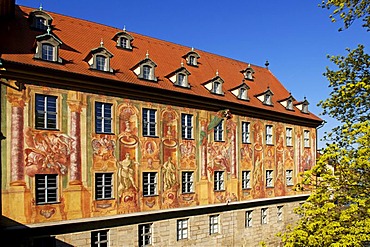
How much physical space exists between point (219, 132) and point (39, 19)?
1166 centimetres

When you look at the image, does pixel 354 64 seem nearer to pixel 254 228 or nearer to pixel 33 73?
pixel 33 73

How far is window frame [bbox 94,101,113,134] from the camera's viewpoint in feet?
57.9

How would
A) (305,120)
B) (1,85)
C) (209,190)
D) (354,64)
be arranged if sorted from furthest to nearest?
(305,120)
(209,190)
(1,85)
(354,64)

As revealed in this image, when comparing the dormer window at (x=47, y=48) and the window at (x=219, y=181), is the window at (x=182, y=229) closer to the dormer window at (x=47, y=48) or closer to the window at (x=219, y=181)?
the window at (x=219, y=181)

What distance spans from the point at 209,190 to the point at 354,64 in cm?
1203

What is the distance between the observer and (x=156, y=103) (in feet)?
65.3

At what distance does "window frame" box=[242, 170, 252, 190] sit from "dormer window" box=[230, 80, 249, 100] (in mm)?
4855

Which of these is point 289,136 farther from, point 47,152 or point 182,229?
point 47,152

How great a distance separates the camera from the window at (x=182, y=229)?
67.5 ft

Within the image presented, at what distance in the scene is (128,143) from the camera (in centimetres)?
1856

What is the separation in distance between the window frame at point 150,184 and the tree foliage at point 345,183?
877cm

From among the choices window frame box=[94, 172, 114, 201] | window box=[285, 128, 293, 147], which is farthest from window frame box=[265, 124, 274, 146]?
window frame box=[94, 172, 114, 201]

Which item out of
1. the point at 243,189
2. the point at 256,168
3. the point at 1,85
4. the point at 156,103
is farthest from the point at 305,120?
the point at 1,85

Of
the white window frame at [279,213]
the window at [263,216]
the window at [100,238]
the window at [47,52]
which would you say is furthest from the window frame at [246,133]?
the window at [47,52]
